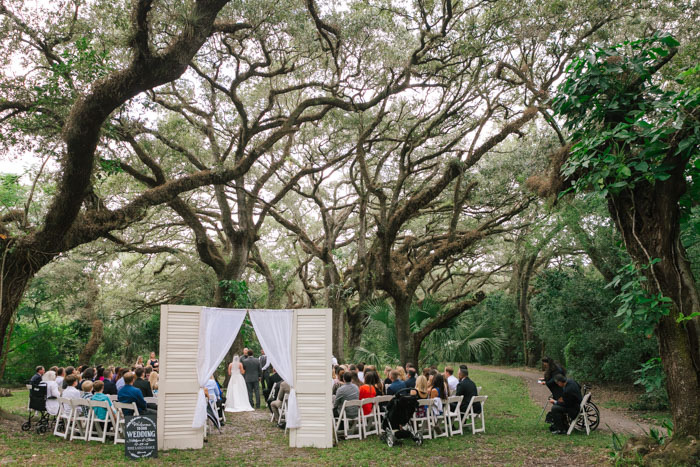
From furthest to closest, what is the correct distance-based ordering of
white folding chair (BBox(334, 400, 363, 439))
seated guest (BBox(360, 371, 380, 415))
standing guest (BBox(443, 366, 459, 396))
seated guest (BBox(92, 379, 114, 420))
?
standing guest (BBox(443, 366, 459, 396))
seated guest (BBox(360, 371, 380, 415))
white folding chair (BBox(334, 400, 363, 439))
seated guest (BBox(92, 379, 114, 420))

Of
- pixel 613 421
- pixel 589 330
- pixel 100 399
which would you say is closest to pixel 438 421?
pixel 613 421

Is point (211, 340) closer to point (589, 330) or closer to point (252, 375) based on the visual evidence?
point (252, 375)

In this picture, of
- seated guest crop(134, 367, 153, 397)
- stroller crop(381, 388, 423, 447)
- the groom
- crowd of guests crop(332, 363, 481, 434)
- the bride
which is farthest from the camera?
the groom

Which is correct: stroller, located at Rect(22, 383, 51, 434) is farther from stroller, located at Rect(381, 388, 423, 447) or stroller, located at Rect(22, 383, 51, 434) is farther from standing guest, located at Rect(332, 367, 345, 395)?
stroller, located at Rect(381, 388, 423, 447)

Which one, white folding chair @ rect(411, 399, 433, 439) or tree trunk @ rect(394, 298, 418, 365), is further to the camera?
tree trunk @ rect(394, 298, 418, 365)

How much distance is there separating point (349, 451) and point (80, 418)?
4572 mm

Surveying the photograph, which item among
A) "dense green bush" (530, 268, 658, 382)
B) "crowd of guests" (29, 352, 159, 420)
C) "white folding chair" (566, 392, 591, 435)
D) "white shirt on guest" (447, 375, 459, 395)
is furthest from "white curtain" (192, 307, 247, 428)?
"dense green bush" (530, 268, 658, 382)

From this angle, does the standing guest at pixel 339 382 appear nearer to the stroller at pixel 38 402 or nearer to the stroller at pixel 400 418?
the stroller at pixel 400 418

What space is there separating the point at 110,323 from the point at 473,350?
1525cm

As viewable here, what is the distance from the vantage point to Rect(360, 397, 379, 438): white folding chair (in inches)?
338

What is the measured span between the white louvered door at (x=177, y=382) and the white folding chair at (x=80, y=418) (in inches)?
52.7

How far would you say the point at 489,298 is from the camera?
25.5 metres

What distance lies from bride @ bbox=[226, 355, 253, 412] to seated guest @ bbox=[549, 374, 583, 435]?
6.88 m

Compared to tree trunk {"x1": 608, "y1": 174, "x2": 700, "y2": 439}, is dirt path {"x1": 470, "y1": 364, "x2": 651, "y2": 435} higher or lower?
lower
